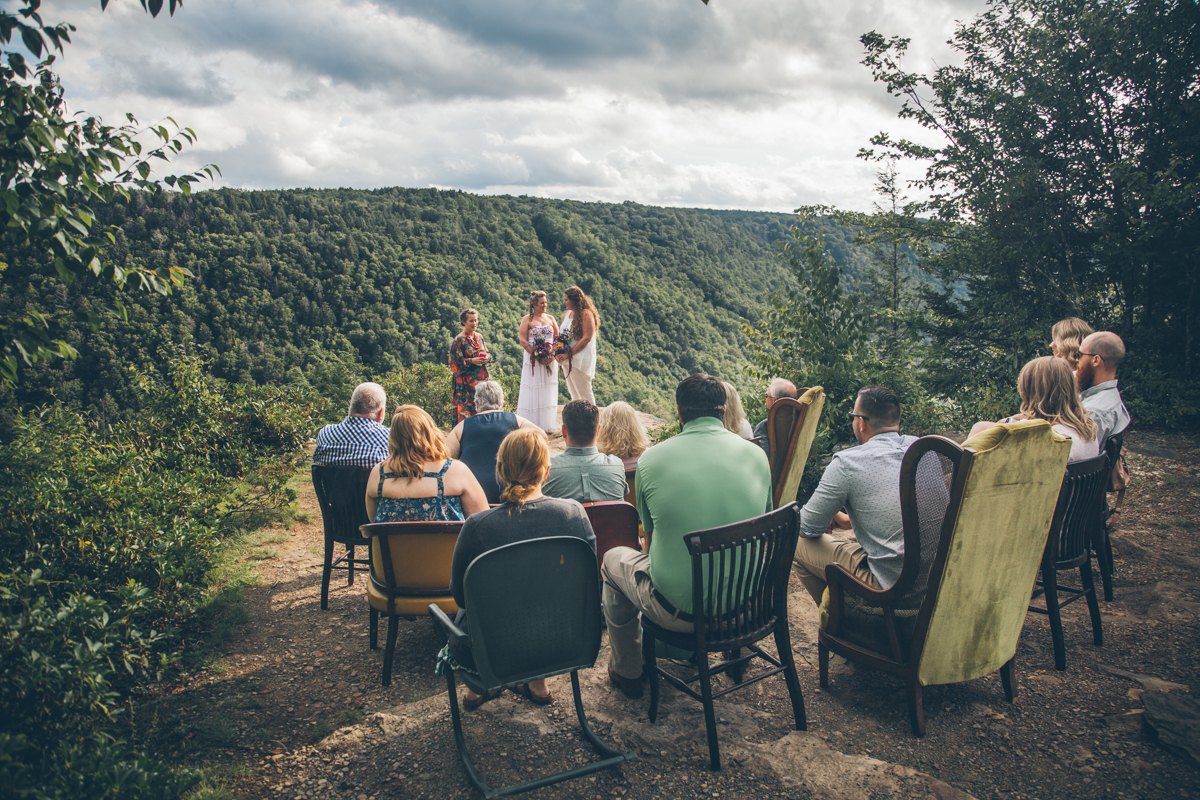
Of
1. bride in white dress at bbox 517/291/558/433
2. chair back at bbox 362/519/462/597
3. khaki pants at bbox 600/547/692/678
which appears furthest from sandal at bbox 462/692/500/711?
bride in white dress at bbox 517/291/558/433

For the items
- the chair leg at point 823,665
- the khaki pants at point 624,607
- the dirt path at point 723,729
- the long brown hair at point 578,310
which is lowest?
the dirt path at point 723,729

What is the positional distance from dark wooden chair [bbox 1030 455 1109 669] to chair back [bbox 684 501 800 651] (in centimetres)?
132

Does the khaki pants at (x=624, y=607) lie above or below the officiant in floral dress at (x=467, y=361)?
below

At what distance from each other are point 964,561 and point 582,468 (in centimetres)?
167

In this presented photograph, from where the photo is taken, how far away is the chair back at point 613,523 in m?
2.85

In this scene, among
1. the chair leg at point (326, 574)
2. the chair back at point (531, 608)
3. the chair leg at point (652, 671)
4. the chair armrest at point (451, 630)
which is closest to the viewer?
the chair back at point (531, 608)

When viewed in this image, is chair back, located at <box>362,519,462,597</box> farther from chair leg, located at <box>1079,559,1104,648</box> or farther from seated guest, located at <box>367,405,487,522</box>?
chair leg, located at <box>1079,559,1104,648</box>

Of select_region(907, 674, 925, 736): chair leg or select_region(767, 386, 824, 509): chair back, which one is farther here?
select_region(767, 386, 824, 509): chair back

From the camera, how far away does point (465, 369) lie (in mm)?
7035

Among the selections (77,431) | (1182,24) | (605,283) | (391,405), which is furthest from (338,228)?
(1182,24)

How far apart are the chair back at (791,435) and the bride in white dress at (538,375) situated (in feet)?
12.9

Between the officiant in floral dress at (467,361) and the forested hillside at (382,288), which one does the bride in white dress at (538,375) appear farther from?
the forested hillside at (382,288)

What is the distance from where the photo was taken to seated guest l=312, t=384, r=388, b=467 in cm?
352

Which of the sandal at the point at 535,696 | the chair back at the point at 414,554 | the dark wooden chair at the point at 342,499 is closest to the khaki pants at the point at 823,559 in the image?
the sandal at the point at 535,696
